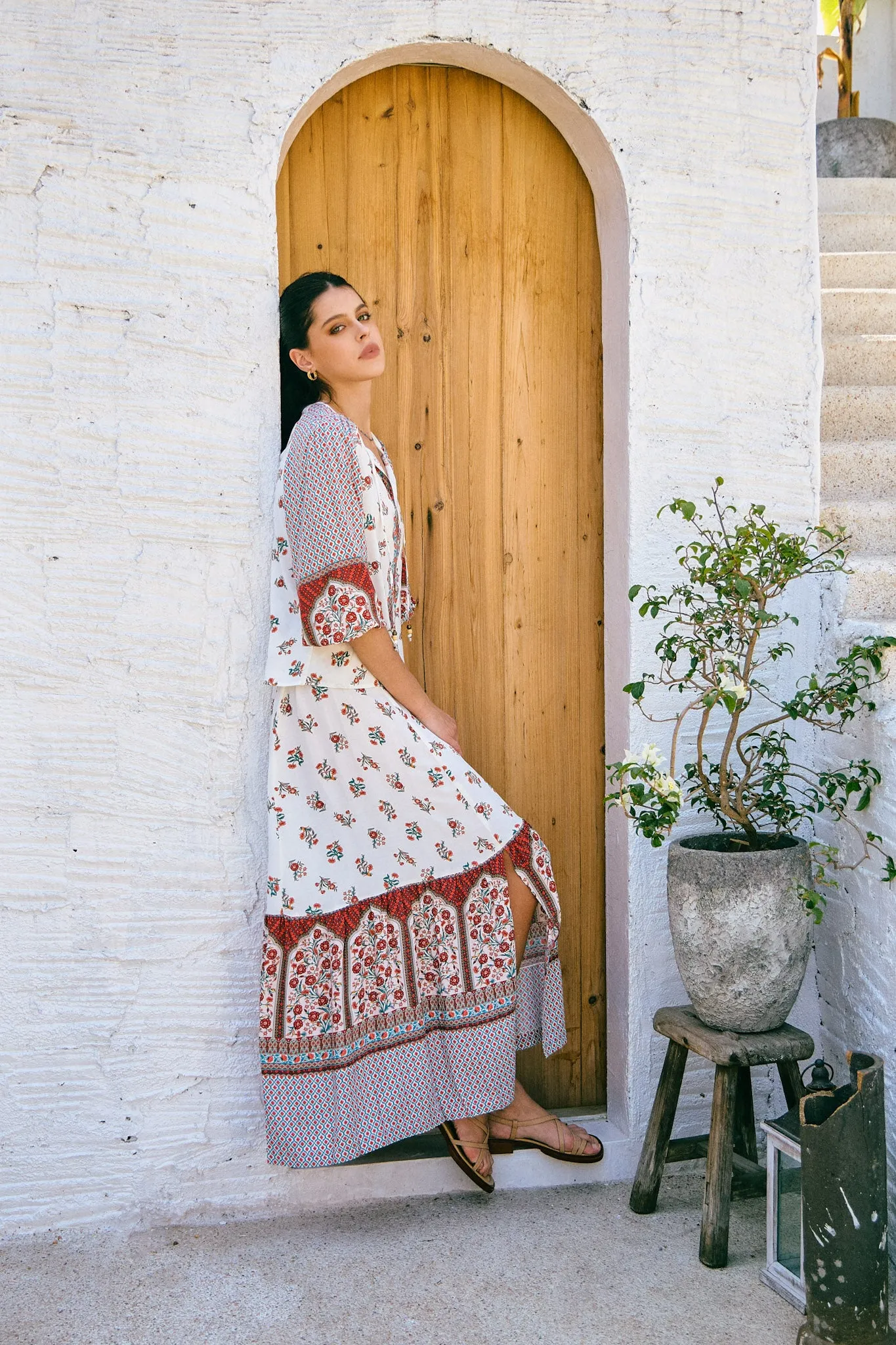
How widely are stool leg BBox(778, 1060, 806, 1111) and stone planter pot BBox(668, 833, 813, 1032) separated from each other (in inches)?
7.3

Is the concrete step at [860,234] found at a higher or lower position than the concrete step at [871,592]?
higher

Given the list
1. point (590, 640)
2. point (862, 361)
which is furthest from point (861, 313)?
point (590, 640)

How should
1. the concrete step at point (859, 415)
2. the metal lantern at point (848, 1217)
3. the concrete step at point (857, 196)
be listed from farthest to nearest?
1. the concrete step at point (857, 196)
2. the concrete step at point (859, 415)
3. the metal lantern at point (848, 1217)

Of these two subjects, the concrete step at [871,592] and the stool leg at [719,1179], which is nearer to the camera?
the stool leg at [719,1179]

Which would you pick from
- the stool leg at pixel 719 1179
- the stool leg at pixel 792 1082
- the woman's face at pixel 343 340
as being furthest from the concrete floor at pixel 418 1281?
the woman's face at pixel 343 340

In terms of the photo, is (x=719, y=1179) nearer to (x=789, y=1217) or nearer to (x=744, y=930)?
(x=789, y=1217)

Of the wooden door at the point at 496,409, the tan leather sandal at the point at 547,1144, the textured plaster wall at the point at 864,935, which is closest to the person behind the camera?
the textured plaster wall at the point at 864,935

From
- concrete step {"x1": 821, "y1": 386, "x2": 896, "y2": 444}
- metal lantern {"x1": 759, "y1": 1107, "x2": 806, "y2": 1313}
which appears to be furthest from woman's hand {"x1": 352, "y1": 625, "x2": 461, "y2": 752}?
concrete step {"x1": 821, "y1": 386, "x2": 896, "y2": 444}

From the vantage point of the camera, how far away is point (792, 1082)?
2520mm

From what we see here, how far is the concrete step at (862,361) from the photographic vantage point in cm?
335

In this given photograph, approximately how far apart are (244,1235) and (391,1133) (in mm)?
384

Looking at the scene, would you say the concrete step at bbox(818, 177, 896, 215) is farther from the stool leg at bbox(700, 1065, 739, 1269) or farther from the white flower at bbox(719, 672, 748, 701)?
the stool leg at bbox(700, 1065, 739, 1269)

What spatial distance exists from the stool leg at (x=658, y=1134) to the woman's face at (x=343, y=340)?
1615 millimetres

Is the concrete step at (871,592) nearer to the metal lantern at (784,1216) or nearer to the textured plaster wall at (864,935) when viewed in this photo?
the textured plaster wall at (864,935)
